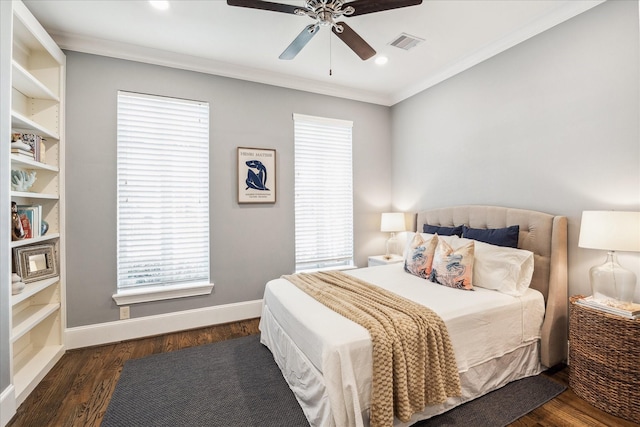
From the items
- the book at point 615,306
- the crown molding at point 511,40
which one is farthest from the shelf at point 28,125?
the book at point 615,306

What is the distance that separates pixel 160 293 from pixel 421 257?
2690 mm

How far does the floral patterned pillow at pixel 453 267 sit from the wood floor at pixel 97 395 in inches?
35.6

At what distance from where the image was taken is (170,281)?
3199 millimetres

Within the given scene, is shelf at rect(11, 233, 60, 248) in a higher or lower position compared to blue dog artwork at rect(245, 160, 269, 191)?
lower

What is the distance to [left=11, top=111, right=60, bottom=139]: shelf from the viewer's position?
207 cm

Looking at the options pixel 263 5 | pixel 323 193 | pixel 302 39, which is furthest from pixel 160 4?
pixel 323 193

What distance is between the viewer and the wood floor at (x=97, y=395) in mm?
1844

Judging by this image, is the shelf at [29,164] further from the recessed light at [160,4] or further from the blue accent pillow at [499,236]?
the blue accent pillow at [499,236]

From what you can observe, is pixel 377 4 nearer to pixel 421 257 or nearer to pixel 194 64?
pixel 421 257

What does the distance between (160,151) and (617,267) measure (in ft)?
13.2

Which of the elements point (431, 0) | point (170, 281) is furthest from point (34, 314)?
point (431, 0)

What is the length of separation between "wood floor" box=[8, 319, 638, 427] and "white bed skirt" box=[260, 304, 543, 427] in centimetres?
25

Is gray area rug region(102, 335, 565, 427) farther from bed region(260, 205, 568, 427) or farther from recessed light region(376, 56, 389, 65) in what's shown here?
recessed light region(376, 56, 389, 65)

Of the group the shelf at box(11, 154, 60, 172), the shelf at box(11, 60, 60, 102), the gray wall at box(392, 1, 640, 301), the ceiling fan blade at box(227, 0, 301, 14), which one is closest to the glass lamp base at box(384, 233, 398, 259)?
the gray wall at box(392, 1, 640, 301)
